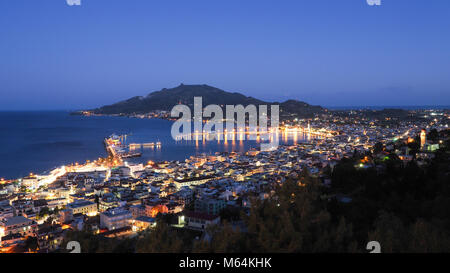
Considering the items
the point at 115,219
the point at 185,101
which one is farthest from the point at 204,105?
the point at 115,219

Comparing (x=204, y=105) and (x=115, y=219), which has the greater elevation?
(x=204, y=105)

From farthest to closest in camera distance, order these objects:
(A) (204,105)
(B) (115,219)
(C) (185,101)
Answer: (C) (185,101) < (A) (204,105) < (B) (115,219)

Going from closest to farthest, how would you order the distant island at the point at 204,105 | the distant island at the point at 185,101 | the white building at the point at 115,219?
the white building at the point at 115,219
the distant island at the point at 204,105
the distant island at the point at 185,101

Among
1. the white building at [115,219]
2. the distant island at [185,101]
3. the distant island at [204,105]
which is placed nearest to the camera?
the white building at [115,219]

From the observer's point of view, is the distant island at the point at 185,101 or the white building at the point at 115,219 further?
the distant island at the point at 185,101

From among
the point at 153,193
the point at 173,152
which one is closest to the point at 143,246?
the point at 153,193

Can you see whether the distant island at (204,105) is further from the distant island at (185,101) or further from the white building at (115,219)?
the white building at (115,219)

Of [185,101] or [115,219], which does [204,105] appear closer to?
[185,101]

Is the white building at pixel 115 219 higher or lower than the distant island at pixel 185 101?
lower

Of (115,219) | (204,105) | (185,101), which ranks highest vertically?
(185,101)

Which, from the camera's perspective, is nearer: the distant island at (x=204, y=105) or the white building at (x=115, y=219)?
the white building at (x=115, y=219)

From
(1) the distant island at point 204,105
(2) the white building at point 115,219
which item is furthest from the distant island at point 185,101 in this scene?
(2) the white building at point 115,219
